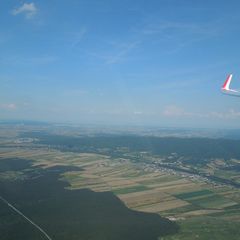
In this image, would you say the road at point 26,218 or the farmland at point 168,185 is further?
the farmland at point 168,185

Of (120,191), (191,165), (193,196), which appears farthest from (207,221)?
(191,165)

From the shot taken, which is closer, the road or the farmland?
the road

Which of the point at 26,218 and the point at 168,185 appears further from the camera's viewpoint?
the point at 168,185

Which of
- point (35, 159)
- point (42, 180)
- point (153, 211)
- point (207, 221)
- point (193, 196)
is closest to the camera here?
point (207, 221)

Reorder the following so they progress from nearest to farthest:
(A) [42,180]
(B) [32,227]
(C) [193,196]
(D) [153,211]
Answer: (B) [32,227]
(D) [153,211]
(C) [193,196]
(A) [42,180]

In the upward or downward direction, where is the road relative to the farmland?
downward

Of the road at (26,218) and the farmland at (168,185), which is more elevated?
the farmland at (168,185)

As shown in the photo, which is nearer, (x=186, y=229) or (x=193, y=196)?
(x=186, y=229)

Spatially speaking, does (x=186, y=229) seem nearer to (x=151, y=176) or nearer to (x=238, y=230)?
(x=238, y=230)

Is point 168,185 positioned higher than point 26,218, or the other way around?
point 168,185

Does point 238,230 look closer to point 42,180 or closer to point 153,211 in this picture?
point 153,211

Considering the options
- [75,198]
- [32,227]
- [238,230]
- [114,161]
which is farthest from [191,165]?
[32,227]
